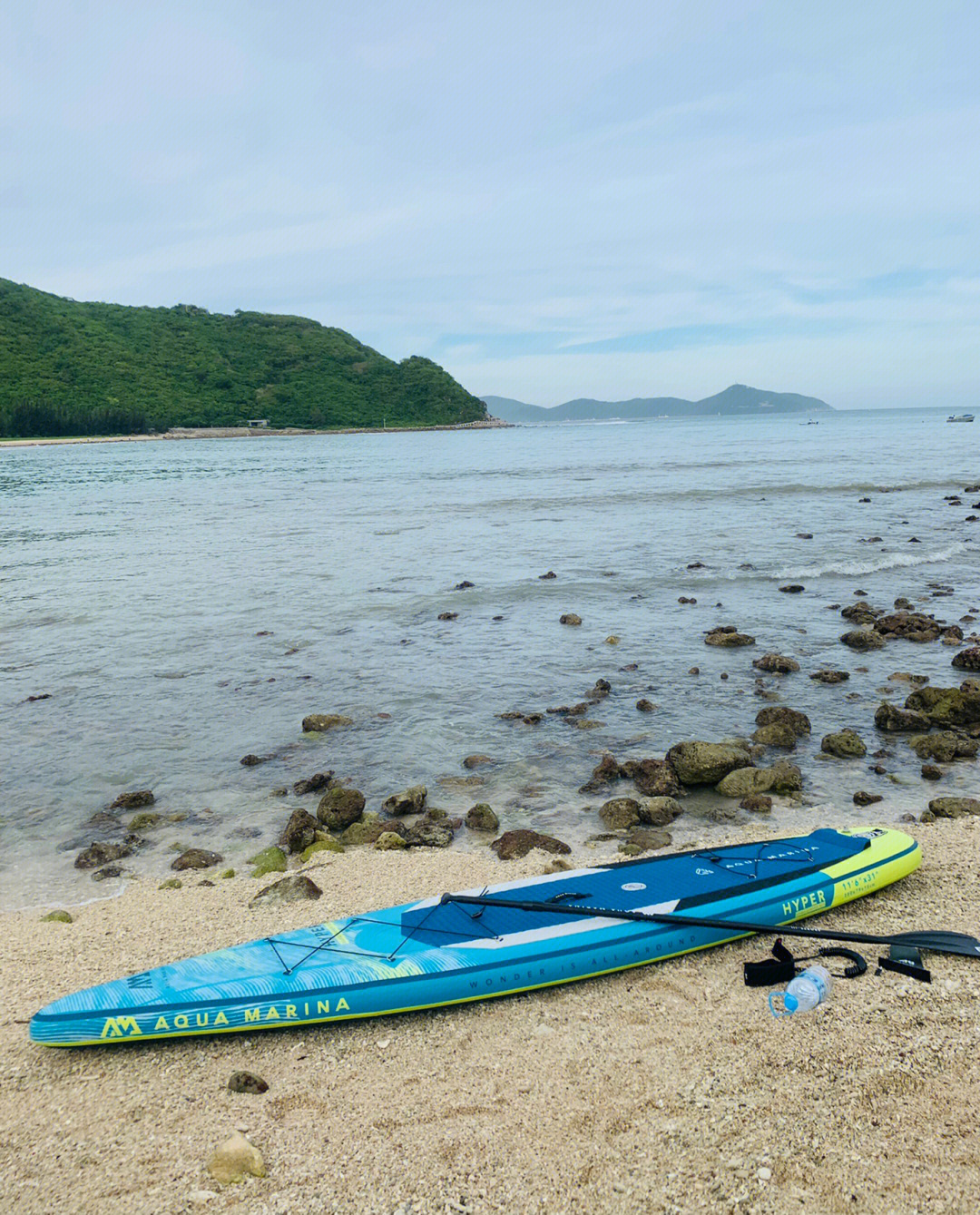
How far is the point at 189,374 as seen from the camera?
152m

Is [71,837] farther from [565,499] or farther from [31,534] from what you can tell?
[565,499]

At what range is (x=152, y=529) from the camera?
32438mm

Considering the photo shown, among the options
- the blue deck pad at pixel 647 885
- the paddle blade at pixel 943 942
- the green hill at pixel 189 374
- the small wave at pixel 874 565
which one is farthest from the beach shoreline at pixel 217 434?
the paddle blade at pixel 943 942

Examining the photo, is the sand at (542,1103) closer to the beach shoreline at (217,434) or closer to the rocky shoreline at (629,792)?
the rocky shoreline at (629,792)

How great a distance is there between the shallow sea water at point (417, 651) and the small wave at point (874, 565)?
0.12 metres

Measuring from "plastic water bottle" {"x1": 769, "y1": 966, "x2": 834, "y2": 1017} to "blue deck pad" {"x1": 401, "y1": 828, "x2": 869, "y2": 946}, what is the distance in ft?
2.75

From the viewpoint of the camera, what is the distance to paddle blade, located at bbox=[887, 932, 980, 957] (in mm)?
5422

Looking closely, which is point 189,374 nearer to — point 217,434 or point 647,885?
point 217,434

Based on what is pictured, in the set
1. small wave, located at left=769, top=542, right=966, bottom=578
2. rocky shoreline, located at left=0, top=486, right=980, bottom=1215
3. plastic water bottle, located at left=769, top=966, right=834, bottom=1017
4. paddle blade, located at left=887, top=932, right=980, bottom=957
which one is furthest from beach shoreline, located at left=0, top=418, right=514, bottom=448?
paddle blade, located at left=887, top=932, right=980, bottom=957

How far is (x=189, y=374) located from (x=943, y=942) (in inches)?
6446

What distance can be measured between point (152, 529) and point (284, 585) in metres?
14.6

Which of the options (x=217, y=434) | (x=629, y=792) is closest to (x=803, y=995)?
(x=629, y=792)

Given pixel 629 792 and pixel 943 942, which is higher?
pixel 943 942

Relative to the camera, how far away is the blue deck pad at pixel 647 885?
568 cm
